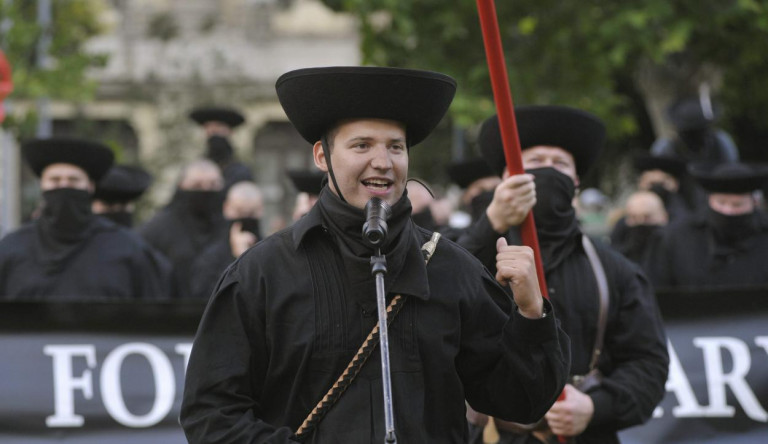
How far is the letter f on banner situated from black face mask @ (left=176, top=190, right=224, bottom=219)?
4015mm

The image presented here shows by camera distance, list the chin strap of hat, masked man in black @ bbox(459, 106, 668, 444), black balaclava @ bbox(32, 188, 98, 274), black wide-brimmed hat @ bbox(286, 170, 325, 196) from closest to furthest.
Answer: the chin strap of hat < masked man in black @ bbox(459, 106, 668, 444) < black balaclava @ bbox(32, 188, 98, 274) < black wide-brimmed hat @ bbox(286, 170, 325, 196)

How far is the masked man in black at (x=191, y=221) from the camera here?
11805 millimetres

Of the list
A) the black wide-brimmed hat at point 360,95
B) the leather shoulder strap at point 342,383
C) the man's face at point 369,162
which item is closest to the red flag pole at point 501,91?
the black wide-brimmed hat at point 360,95

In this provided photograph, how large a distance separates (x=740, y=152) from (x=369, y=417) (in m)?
25.8

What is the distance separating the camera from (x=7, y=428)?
25.5 feet

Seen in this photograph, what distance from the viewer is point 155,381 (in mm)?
8016

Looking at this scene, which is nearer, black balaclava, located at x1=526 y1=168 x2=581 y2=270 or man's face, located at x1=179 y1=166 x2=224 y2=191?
black balaclava, located at x1=526 y1=168 x2=581 y2=270

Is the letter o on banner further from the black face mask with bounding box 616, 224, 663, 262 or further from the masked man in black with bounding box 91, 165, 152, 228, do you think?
the black face mask with bounding box 616, 224, 663, 262

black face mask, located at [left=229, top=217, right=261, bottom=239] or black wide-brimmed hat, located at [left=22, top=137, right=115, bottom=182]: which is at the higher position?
black wide-brimmed hat, located at [left=22, top=137, right=115, bottom=182]

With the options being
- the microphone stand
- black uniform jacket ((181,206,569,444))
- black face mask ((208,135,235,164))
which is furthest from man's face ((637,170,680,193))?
the microphone stand

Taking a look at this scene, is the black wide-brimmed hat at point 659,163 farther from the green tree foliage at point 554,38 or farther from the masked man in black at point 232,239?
the green tree foliage at point 554,38

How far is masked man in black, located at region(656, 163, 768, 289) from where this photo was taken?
32.6 ft

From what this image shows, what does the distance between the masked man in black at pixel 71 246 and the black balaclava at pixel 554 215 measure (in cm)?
400

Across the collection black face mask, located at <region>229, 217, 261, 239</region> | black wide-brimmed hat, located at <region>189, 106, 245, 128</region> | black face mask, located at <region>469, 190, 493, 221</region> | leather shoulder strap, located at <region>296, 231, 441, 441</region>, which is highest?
black wide-brimmed hat, located at <region>189, 106, 245, 128</region>
